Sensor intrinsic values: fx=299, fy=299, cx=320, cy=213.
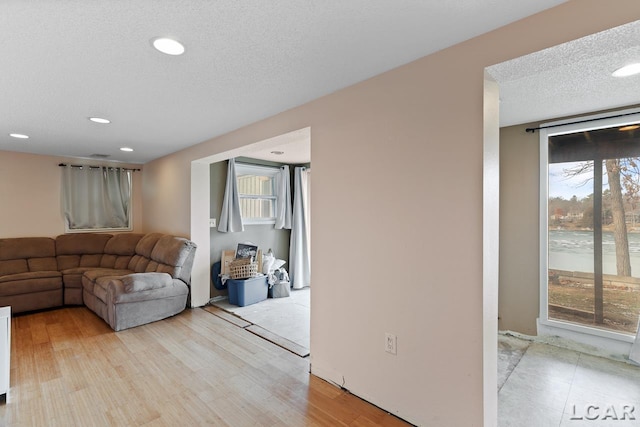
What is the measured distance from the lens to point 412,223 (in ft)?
5.97

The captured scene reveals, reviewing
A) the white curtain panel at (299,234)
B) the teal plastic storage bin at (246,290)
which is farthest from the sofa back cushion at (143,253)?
the white curtain panel at (299,234)

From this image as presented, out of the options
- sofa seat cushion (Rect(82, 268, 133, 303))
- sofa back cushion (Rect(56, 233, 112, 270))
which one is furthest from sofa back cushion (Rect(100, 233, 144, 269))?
sofa seat cushion (Rect(82, 268, 133, 303))

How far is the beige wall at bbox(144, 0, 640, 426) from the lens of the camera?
5.10 ft

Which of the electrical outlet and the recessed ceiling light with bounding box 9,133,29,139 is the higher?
the recessed ceiling light with bounding box 9,133,29,139

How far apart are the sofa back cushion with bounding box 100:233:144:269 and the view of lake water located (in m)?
5.48

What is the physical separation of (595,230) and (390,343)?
2.36 metres

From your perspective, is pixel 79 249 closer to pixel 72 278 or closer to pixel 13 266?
pixel 72 278

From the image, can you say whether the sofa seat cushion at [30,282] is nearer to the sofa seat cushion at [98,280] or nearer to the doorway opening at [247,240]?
the sofa seat cushion at [98,280]

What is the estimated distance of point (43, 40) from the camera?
5.08 ft

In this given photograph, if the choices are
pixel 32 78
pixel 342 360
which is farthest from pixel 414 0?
pixel 32 78

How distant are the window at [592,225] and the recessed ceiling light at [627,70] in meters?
0.90

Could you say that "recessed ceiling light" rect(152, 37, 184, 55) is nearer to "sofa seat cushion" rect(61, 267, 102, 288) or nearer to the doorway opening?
the doorway opening

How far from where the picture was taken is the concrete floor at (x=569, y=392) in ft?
6.25

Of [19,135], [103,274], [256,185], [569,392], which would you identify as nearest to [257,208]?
[256,185]
